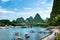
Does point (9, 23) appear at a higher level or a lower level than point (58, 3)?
lower

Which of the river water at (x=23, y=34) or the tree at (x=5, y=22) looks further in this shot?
the tree at (x=5, y=22)

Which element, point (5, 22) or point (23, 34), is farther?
point (5, 22)

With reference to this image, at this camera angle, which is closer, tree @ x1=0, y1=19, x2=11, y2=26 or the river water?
the river water

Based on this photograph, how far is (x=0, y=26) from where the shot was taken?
81688 millimetres

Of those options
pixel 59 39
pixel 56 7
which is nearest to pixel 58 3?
pixel 56 7

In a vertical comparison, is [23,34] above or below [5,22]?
below

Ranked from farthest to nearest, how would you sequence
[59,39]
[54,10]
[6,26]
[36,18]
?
[36,18]
[54,10]
[6,26]
[59,39]

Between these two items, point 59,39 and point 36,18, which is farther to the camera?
point 36,18

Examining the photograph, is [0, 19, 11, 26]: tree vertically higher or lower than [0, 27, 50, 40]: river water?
higher

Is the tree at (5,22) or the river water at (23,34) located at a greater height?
the tree at (5,22)

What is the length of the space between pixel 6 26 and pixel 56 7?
18.4 metres

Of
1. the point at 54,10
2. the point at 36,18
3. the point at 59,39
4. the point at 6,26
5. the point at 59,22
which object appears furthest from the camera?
the point at 36,18

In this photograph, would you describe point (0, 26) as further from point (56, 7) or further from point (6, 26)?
point (56, 7)

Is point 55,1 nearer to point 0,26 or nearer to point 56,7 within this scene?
point 56,7
